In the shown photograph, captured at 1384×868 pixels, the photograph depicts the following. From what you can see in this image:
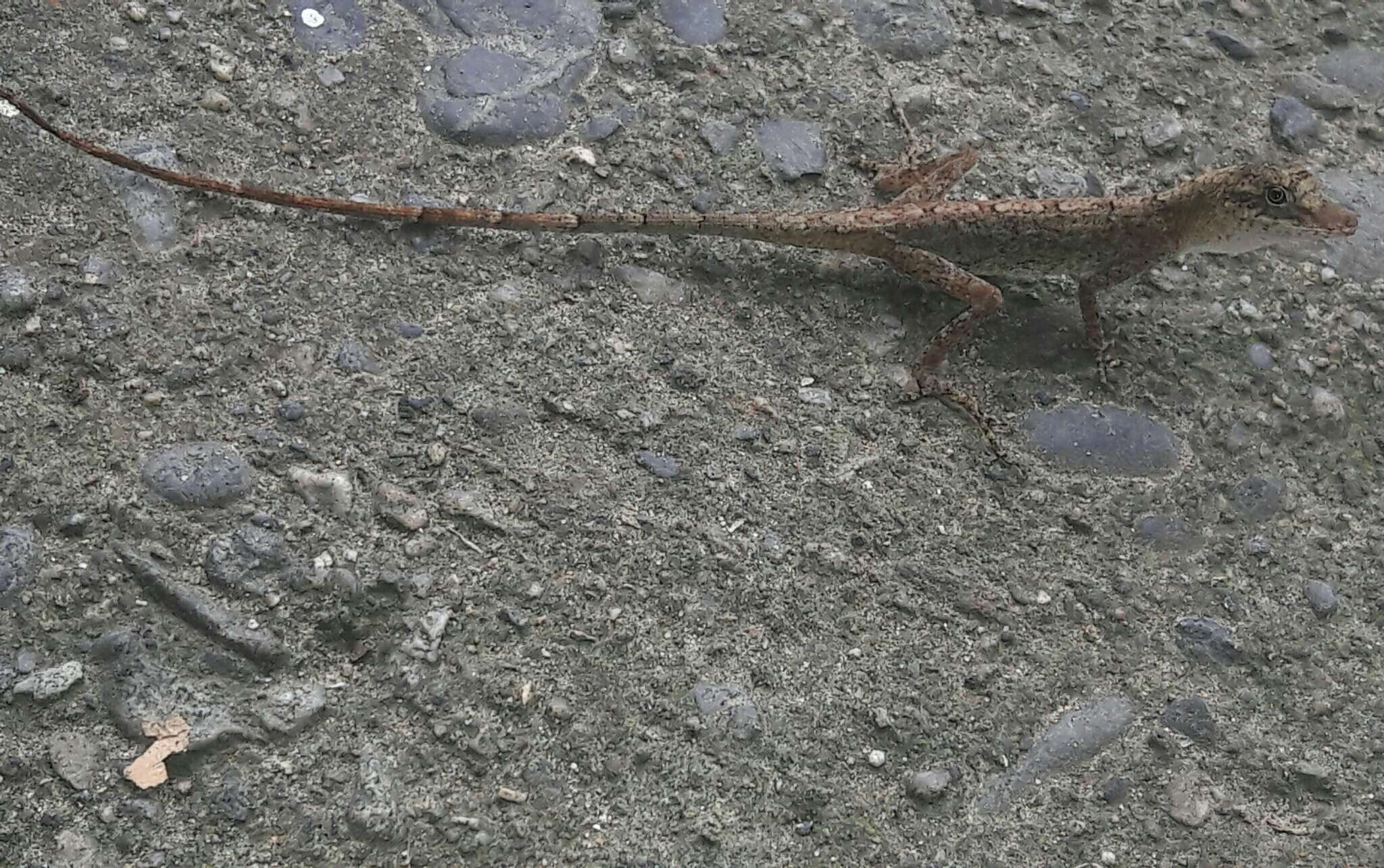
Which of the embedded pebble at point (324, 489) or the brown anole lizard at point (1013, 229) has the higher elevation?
the brown anole lizard at point (1013, 229)

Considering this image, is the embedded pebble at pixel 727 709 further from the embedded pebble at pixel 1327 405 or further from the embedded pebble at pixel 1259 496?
the embedded pebble at pixel 1327 405

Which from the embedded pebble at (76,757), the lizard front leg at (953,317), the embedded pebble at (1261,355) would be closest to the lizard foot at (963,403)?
the lizard front leg at (953,317)

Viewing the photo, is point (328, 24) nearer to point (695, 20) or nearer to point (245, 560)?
point (695, 20)

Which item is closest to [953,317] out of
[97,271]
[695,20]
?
[695,20]

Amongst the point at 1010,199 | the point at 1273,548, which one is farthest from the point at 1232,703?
the point at 1010,199

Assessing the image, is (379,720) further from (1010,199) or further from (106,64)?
(1010,199)
